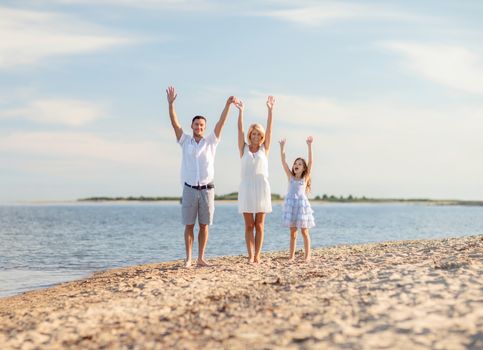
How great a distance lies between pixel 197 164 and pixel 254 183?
37.0 inches

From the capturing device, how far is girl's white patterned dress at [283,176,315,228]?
1026 centimetres

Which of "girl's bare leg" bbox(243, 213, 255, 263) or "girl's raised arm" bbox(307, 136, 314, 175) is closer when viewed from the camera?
"girl's bare leg" bbox(243, 213, 255, 263)

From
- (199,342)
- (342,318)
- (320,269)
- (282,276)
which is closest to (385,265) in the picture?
(320,269)

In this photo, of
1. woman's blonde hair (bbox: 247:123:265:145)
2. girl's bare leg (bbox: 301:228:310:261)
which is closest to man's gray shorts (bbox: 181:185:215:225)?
woman's blonde hair (bbox: 247:123:265:145)

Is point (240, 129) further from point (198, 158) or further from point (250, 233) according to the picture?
point (250, 233)

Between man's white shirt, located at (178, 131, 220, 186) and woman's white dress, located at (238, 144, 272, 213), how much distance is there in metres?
0.55

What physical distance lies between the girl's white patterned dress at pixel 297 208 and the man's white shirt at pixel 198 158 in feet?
5.24

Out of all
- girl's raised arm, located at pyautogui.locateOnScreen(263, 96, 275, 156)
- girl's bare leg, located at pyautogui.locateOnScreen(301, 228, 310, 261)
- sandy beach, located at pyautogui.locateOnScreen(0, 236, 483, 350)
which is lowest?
sandy beach, located at pyautogui.locateOnScreen(0, 236, 483, 350)

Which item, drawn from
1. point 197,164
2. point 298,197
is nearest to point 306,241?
point 298,197

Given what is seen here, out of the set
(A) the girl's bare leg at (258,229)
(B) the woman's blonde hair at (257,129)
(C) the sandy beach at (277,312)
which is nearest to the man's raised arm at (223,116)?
(B) the woman's blonde hair at (257,129)

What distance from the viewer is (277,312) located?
242 inches

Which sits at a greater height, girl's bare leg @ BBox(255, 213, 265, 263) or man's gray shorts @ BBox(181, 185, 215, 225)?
man's gray shorts @ BBox(181, 185, 215, 225)

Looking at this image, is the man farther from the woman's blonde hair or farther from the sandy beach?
the sandy beach

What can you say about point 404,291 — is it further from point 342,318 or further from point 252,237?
point 252,237
